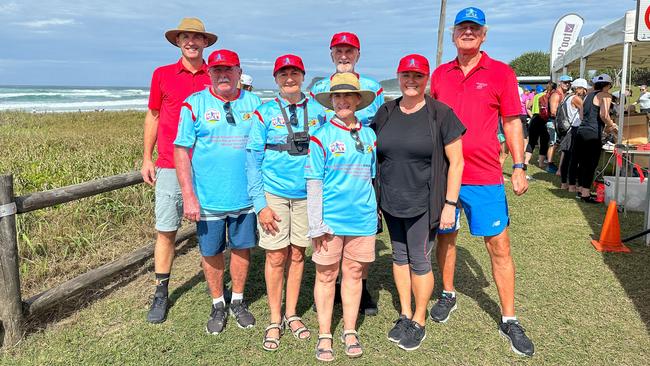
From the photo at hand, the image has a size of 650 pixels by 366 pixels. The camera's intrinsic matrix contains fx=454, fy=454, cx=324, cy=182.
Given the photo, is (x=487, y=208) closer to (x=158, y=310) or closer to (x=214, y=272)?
(x=214, y=272)

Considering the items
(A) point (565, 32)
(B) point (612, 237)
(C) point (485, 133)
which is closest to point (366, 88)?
(C) point (485, 133)

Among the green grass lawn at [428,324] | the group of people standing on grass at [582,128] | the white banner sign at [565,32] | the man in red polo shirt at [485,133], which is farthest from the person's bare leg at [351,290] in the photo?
the white banner sign at [565,32]

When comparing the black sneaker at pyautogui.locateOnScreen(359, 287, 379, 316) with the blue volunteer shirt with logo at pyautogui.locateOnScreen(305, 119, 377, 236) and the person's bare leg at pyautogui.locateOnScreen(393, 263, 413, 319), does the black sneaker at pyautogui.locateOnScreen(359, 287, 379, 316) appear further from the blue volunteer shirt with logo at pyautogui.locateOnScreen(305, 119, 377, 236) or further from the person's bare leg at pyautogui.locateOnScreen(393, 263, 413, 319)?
the blue volunteer shirt with logo at pyautogui.locateOnScreen(305, 119, 377, 236)

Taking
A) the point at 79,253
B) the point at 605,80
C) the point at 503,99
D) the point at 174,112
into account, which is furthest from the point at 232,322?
the point at 605,80

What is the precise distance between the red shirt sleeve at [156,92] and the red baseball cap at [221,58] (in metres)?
0.67

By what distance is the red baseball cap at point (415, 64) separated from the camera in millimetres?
2871

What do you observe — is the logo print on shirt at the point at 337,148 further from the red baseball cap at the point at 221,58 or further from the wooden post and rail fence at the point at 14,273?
the wooden post and rail fence at the point at 14,273

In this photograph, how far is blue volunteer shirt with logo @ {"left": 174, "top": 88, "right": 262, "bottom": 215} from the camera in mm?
3104

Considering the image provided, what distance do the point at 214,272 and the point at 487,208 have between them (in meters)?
2.09

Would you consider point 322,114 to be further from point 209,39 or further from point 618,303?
point 618,303

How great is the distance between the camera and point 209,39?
3.62 m

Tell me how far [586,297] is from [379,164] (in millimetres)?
2455

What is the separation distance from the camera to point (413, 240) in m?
3.14

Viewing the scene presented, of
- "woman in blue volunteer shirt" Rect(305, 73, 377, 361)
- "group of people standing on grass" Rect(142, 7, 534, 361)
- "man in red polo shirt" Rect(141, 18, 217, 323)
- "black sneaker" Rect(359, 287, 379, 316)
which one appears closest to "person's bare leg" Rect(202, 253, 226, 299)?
"group of people standing on grass" Rect(142, 7, 534, 361)
